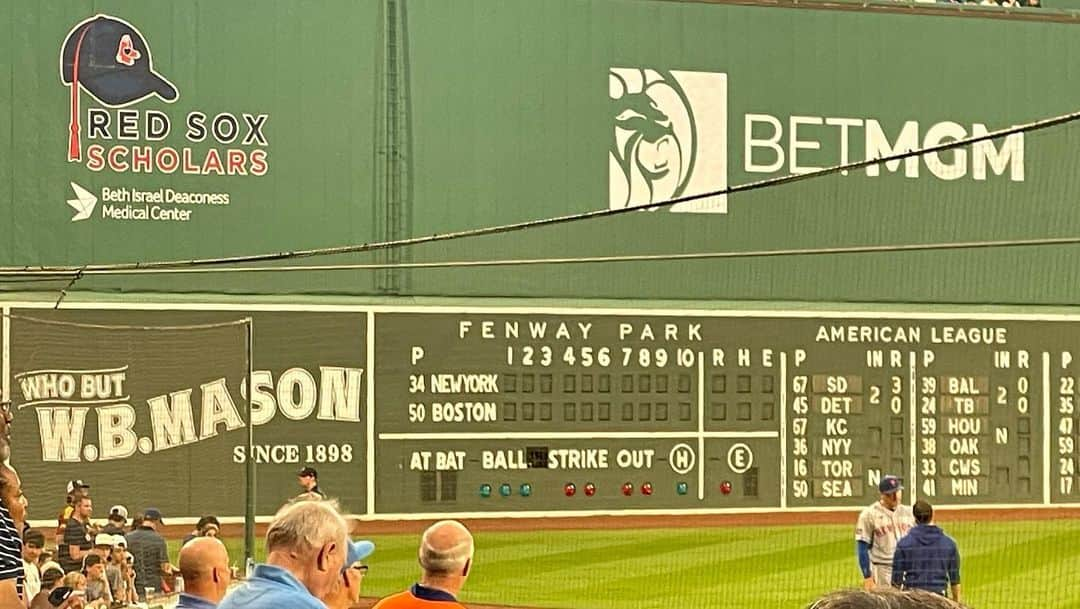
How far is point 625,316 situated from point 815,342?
188 cm

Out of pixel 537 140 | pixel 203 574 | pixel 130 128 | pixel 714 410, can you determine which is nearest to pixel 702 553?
pixel 714 410

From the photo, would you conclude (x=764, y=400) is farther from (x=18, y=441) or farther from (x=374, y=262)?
(x=18, y=441)

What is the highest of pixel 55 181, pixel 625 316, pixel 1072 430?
pixel 55 181

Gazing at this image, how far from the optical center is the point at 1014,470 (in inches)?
668

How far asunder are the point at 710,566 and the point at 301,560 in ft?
41.5

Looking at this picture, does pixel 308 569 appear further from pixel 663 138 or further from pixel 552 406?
pixel 663 138

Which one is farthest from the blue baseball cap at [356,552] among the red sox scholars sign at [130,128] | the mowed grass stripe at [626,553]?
the red sox scholars sign at [130,128]

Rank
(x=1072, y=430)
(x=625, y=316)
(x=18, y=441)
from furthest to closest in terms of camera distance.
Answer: (x=1072, y=430), (x=625, y=316), (x=18, y=441)

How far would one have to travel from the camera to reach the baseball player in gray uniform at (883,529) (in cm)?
1129

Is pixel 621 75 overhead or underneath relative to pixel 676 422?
overhead

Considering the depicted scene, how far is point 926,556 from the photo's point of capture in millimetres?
10180

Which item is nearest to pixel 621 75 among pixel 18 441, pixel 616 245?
pixel 616 245

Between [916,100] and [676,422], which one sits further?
[916,100]

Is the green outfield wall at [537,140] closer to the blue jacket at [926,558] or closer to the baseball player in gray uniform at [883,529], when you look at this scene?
the baseball player in gray uniform at [883,529]
